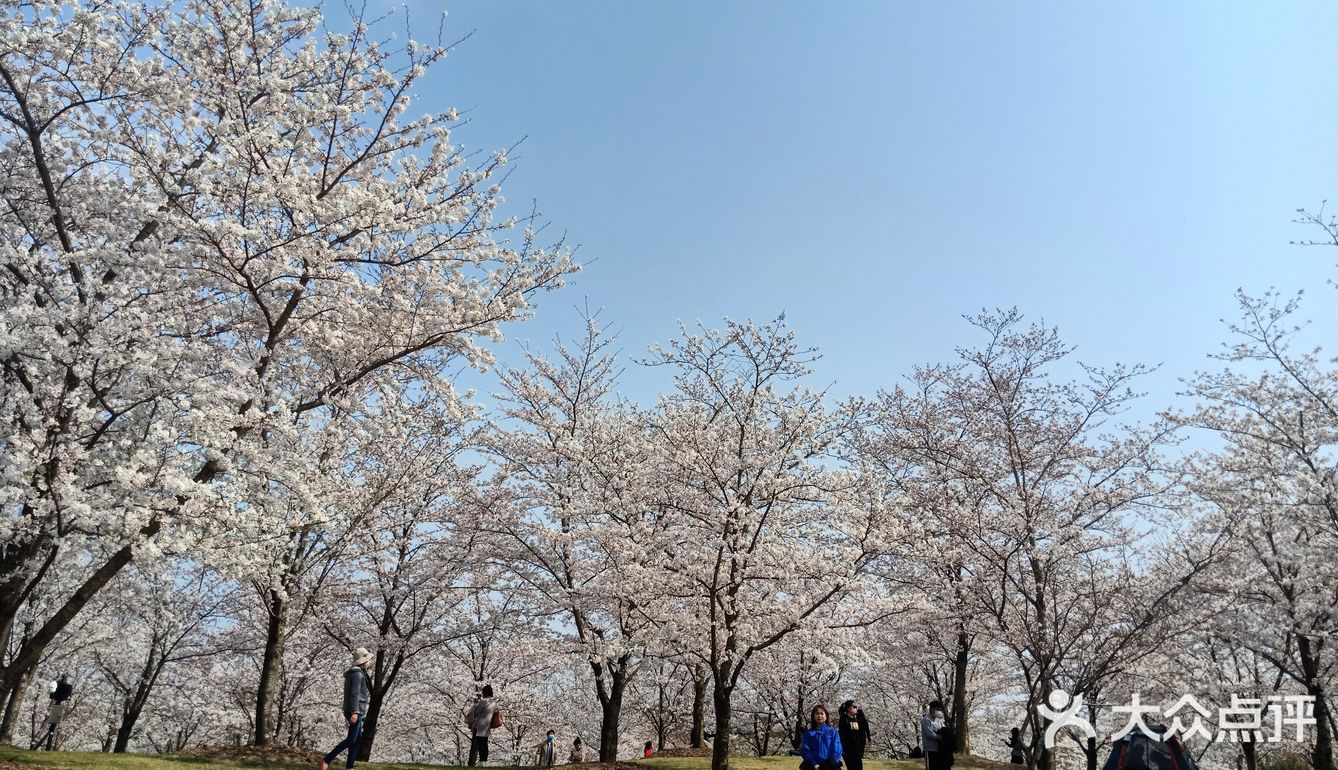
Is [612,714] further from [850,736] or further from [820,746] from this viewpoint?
[820,746]

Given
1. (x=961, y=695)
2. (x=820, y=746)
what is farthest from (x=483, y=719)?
(x=961, y=695)

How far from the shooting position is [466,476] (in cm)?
1989

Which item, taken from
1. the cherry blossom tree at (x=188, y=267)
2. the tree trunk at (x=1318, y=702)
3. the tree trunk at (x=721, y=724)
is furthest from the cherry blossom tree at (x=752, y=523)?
the tree trunk at (x=1318, y=702)

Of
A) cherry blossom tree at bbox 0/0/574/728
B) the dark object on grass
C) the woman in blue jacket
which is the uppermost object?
cherry blossom tree at bbox 0/0/574/728

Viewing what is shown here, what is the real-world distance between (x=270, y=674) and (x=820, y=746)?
10.7 meters

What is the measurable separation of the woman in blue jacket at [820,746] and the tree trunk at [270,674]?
10.0 m

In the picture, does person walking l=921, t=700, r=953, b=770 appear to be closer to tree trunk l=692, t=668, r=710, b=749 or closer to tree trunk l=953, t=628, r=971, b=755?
tree trunk l=692, t=668, r=710, b=749

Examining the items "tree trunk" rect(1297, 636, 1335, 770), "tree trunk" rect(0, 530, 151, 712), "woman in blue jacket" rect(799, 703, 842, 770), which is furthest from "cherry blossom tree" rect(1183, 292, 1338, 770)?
"tree trunk" rect(0, 530, 151, 712)

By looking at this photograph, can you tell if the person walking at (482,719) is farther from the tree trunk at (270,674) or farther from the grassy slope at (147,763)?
the tree trunk at (270,674)

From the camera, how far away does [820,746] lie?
36.9 feet

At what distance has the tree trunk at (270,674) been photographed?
1464cm

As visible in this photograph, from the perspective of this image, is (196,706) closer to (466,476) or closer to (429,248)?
(466,476)

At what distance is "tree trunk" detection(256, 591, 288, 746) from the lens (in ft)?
48.0

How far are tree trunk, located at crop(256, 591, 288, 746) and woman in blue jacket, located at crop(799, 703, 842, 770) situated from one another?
10.0 meters
